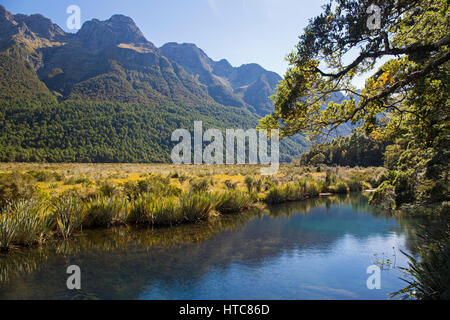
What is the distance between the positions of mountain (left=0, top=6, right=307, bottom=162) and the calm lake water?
75096 millimetres

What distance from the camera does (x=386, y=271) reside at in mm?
7926

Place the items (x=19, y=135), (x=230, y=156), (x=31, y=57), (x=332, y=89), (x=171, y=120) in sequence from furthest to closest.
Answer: (x=31, y=57), (x=171, y=120), (x=230, y=156), (x=19, y=135), (x=332, y=89)

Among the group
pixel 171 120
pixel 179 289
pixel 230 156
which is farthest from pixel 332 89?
pixel 171 120

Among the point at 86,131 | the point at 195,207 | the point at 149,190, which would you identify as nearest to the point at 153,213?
the point at 195,207

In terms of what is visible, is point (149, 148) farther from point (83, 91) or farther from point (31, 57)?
point (31, 57)

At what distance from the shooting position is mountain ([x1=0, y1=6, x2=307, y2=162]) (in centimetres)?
8951

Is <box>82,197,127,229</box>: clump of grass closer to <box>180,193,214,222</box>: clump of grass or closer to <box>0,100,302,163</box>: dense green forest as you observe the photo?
<box>180,193,214,222</box>: clump of grass

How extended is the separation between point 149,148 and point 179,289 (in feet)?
348

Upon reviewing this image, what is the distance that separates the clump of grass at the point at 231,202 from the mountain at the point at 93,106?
2859 inches

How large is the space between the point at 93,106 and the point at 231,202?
401 ft

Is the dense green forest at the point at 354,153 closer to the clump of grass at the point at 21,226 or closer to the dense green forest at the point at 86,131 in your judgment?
the clump of grass at the point at 21,226

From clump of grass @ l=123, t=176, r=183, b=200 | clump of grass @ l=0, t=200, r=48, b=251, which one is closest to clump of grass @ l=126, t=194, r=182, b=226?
clump of grass @ l=123, t=176, r=183, b=200

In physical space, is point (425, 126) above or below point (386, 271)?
above
